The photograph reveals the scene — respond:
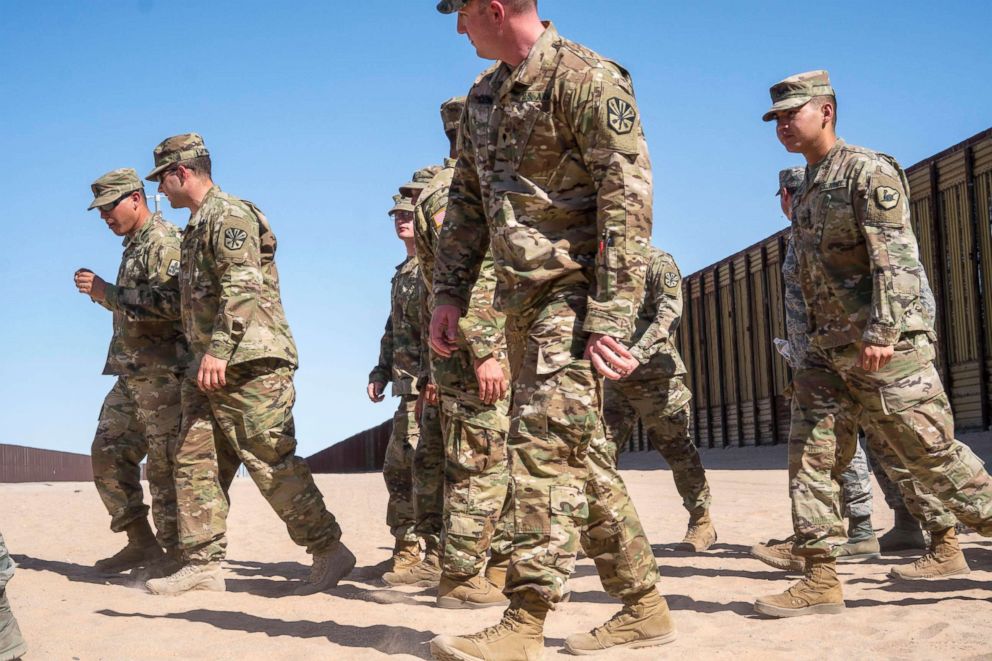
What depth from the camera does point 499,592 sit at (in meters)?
4.70

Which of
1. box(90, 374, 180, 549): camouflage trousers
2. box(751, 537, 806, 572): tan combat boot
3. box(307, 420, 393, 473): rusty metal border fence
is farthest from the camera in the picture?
box(307, 420, 393, 473): rusty metal border fence

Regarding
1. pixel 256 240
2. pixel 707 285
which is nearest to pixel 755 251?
pixel 707 285

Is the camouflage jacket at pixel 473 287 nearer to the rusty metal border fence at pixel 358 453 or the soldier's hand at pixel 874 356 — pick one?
the soldier's hand at pixel 874 356

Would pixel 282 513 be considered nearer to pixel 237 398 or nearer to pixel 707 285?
pixel 237 398

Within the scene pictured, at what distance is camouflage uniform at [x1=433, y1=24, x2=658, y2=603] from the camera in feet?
10.6

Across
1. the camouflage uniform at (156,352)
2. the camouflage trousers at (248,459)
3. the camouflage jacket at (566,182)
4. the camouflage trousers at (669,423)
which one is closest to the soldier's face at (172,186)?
the camouflage uniform at (156,352)

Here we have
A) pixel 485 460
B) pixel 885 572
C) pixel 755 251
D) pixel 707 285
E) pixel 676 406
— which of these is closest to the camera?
pixel 485 460

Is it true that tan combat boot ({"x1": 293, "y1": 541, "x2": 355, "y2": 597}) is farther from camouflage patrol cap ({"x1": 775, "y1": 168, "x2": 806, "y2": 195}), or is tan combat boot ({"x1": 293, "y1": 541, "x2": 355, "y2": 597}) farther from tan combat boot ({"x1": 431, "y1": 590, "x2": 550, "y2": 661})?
camouflage patrol cap ({"x1": 775, "y1": 168, "x2": 806, "y2": 195})

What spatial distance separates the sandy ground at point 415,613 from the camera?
3.78 m

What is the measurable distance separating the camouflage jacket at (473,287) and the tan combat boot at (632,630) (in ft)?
3.88

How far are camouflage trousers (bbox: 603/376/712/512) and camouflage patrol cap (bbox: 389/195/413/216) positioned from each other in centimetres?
170

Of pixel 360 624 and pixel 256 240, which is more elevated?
pixel 256 240

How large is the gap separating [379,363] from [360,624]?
101 inches

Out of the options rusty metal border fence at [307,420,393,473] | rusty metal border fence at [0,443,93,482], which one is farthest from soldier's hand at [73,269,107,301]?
rusty metal border fence at [307,420,393,473]
